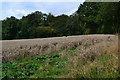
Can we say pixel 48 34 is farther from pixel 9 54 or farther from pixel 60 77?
pixel 60 77

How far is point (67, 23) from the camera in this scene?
136ft

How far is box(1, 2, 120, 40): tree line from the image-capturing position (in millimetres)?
32781

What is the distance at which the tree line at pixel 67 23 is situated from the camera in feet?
108

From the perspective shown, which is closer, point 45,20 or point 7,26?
point 7,26

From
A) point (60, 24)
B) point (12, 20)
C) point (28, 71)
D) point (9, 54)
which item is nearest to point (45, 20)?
point (60, 24)

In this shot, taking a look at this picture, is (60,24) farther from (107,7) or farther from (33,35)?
(107,7)

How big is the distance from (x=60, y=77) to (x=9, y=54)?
5915mm

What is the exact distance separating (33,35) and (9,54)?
2396 centimetres

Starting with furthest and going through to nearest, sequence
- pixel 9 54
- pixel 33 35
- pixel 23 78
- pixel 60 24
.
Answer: pixel 60 24, pixel 33 35, pixel 9 54, pixel 23 78

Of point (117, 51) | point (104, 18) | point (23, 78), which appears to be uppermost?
point (104, 18)

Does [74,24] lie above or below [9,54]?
above

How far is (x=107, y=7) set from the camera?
31.8 meters

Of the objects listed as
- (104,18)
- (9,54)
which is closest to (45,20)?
(104,18)

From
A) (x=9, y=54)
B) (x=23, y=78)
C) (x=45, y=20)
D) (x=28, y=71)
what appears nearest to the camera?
(x=23, y=78)
